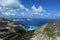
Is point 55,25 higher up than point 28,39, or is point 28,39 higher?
point 55,25

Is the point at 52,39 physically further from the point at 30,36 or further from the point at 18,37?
the point at 18,37

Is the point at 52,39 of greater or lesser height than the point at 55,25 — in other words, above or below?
below

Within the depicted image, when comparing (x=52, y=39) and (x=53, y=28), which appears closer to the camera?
(x=52, y=39)

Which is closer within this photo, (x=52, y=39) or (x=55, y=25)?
(x=52, y=39)

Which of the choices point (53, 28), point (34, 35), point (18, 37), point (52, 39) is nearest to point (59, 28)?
point (53, 28)

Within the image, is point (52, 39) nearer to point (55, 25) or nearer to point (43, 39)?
point (43, 39)

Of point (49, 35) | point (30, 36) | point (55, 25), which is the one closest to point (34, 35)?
point (30, 36)

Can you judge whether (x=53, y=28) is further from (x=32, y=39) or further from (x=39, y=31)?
(x=32, y=39)
